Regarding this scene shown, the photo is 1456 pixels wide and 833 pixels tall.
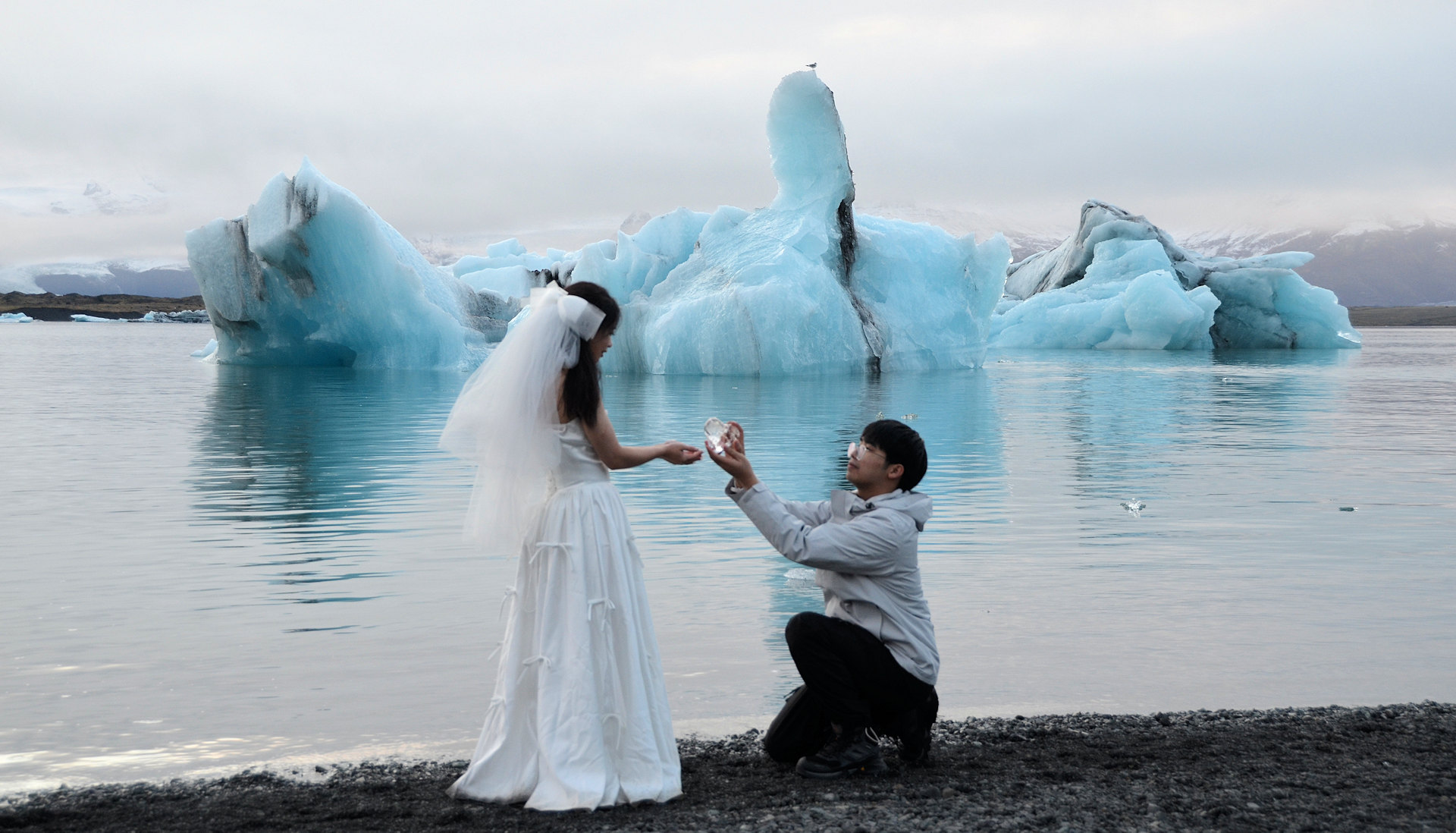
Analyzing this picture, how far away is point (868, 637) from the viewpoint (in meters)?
3.85

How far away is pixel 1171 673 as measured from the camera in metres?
5.23

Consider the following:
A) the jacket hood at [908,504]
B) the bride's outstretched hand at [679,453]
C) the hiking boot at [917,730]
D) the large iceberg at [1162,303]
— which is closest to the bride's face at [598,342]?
the bride's outstretched hand at [679,453]

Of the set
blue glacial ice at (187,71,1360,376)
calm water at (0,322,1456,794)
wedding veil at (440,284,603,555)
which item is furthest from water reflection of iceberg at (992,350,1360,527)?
wedding veil at (440,284,603,555)

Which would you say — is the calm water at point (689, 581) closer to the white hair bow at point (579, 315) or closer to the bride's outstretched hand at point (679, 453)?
the bride's outstretched hand at point (679, 453)

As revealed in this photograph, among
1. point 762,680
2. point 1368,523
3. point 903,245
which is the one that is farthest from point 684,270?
point 762,680

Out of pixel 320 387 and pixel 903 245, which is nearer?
pixel 320 387

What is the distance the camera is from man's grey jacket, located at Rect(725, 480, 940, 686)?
369cm

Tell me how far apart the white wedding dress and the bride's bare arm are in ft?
0.18

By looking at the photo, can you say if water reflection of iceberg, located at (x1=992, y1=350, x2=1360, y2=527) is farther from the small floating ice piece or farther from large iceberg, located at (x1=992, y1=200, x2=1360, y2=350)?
large iceberg, located at (x1=992, y1=200, x2=1360, y2=350)

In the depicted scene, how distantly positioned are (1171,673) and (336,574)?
4.61m

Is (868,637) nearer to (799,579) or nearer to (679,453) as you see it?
(679,453)

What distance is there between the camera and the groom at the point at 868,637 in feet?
12.4

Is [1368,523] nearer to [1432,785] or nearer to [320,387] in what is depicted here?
[1432,785]

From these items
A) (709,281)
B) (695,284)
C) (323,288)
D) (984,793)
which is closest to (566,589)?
(984,793)
